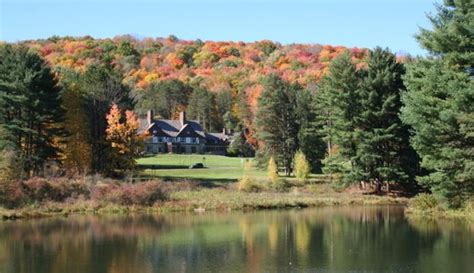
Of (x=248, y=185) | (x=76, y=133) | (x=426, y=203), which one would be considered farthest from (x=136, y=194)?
(x=426, y=203)

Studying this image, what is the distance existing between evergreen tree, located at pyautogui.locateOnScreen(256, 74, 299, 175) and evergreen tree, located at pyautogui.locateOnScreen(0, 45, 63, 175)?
84.0ft

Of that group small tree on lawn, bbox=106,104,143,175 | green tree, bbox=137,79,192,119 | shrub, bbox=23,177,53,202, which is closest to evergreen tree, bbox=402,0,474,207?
shrub, bbox=23,177,53,202

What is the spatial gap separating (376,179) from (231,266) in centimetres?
3410

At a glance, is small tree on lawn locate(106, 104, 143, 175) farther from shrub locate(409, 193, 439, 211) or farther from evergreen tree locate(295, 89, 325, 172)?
shrub locate(409, 193, 439, 211)

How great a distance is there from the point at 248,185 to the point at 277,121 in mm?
19761

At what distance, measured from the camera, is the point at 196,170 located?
70250 millimetres

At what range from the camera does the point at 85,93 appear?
60.5m

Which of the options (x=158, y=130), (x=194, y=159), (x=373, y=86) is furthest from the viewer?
(x=158, y=130)

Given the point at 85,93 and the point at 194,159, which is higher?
the point at 85,93

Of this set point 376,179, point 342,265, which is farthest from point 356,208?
point 342,265

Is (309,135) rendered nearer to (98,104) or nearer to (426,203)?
(98,104)

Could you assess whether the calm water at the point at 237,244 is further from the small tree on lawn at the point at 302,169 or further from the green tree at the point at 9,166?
the small tree on lawn at the point at 302,169

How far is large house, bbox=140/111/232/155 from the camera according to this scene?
332 feet

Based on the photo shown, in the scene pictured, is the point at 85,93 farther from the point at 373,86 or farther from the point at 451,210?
the point at 451,210
